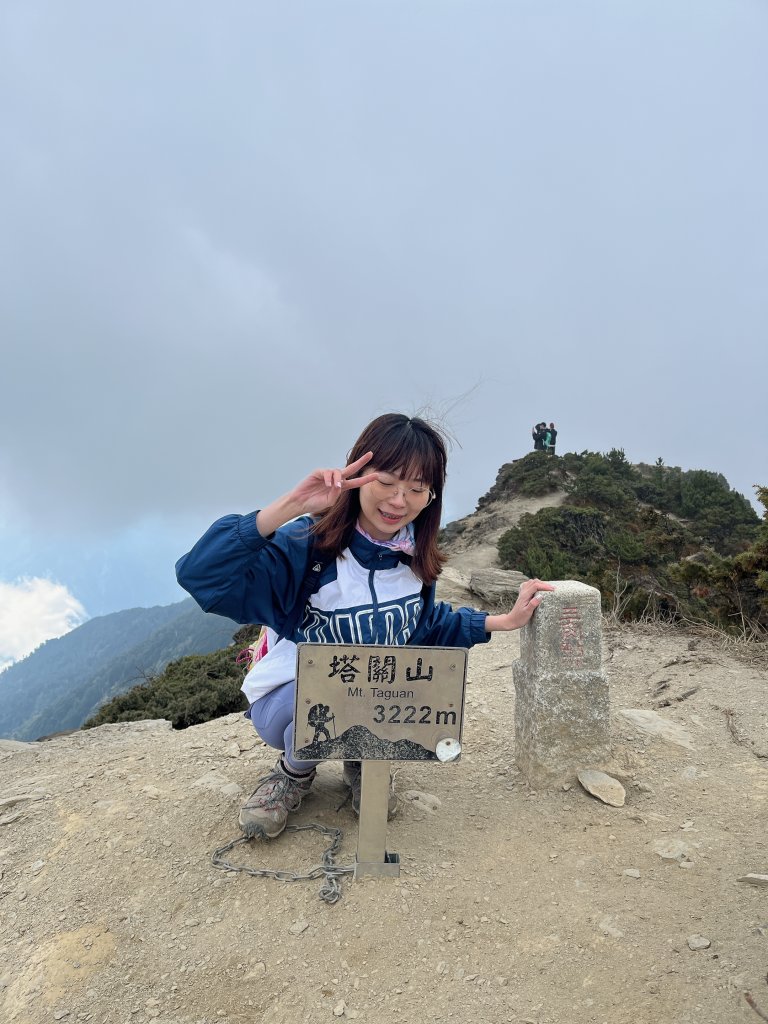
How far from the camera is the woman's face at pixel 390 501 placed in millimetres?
2297

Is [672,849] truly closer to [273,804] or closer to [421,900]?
[421,900]

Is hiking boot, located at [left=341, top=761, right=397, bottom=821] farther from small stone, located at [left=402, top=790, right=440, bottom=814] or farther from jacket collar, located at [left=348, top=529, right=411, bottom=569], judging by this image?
jacket collar, located at [left=348, top=529, right=411, bottom=569]

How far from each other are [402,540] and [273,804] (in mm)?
1346

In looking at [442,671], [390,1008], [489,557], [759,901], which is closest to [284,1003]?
[390,1008]

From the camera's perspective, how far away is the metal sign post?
→ 2246 millimetres

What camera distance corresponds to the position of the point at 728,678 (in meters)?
4.43

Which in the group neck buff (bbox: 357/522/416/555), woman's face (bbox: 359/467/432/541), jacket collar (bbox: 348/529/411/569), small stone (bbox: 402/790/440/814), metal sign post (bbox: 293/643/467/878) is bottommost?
small stone (bbox: 402/790/440/814)

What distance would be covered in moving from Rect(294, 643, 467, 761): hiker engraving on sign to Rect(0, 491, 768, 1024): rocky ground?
0.56 metres

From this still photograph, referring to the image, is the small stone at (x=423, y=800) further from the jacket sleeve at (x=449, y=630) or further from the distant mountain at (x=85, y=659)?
the distant mountain at (x=85, y=659)

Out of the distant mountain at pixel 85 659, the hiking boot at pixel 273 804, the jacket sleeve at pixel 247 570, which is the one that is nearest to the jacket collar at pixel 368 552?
the jacket sleeve at pixel 247 570

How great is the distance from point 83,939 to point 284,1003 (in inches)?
35.1

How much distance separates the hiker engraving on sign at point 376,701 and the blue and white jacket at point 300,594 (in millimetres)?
211

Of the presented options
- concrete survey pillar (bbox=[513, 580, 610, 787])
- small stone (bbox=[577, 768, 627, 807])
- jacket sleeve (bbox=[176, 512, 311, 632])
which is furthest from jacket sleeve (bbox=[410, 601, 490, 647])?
small stone (bbox=[577, 768, 627, 807])

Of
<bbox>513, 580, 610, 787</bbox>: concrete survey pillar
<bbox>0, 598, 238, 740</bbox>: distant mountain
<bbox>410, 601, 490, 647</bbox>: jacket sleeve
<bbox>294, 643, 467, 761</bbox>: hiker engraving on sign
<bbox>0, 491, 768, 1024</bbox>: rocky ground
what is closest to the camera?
<bbox>0, 491, 768, 1024</bbox>: rocky ground
